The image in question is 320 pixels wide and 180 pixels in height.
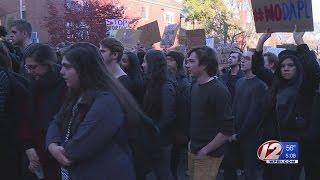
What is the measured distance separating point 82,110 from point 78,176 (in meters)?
0.42

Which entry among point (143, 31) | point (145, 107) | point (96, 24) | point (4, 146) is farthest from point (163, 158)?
point (96, 24)

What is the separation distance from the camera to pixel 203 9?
1737 inches

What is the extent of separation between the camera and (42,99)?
14.5ft

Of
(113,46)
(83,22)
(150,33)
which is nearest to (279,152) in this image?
(113,46)

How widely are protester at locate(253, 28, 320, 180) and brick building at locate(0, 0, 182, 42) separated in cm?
2525

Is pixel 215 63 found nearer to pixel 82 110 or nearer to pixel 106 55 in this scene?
pixel 106 55

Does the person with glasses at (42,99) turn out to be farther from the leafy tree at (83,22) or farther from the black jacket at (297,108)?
the leafy tree at (83,22)

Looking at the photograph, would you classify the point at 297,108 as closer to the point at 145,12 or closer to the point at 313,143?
the point at 313,143

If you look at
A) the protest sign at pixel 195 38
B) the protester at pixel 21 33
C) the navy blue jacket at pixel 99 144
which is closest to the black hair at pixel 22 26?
the protester at pixel 21 33

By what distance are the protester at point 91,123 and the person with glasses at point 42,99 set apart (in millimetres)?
1062

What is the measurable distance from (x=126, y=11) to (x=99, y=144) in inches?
1439

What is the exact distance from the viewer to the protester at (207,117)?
4.66 metres

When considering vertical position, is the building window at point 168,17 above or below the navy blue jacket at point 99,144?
Result: above

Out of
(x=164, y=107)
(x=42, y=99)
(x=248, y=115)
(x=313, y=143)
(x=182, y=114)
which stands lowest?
(x=313, y=143)
